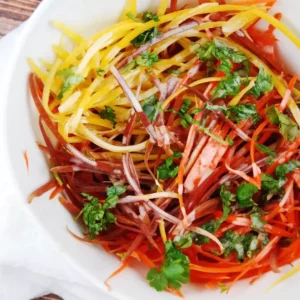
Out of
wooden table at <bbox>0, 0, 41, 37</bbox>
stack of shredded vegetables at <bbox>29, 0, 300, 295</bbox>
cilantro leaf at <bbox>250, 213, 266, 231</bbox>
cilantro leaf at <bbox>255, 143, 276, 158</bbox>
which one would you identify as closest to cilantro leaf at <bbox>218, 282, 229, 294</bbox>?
stack of shredded vegetables at <bbox>29, 0, 300, 295</bbox>

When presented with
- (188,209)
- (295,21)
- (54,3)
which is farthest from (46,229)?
(295,21)

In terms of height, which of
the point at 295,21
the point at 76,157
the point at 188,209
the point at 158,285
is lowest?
the point at 158,285

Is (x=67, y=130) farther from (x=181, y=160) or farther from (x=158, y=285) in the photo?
(x=158, y=285)

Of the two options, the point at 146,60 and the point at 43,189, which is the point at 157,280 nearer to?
the point at 43,189

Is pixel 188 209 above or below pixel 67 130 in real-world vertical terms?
below

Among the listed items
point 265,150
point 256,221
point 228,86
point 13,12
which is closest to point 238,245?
point 256,221

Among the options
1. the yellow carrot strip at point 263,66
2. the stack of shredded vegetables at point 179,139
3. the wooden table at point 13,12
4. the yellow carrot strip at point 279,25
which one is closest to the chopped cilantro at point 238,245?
the stack of shredded vegetables at point 179,139
